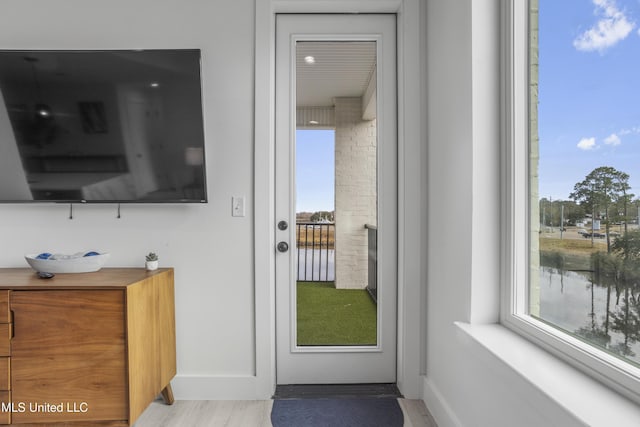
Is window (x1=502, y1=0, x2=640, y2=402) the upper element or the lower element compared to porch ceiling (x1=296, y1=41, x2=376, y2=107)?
lower

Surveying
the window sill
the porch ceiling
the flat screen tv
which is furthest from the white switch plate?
the window sill

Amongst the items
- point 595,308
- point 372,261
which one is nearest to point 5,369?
point 372,261

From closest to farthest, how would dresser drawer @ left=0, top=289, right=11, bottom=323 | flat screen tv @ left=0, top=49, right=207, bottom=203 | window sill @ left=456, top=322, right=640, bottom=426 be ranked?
window sill @ left=456, top=322, right=640, bottom=426 < dresser drawer @ left=0, top=289, right=11, bottom=323 < flat screen tv @ left=0, top=49, right=207, bottom=203

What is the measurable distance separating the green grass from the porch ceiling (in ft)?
3.71

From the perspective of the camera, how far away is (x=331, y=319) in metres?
2.29

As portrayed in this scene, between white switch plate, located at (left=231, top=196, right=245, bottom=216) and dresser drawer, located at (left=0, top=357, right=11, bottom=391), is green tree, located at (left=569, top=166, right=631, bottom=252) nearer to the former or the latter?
white switch plate, located at (left=231, top=196, right=245, bottom=216)

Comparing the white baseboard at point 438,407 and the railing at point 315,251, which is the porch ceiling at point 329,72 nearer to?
the railing at point 315,251

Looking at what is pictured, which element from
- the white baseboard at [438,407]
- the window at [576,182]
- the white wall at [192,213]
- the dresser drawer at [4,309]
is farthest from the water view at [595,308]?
the dresser drawer at [4,309]

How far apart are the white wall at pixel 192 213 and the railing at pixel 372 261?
0.70 meters

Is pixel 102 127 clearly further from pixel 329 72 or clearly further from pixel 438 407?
pixel 438 407

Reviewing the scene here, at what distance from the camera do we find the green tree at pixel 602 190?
1018 mm

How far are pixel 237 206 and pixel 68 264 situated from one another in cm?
86

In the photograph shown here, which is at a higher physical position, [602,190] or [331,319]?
[602,190]

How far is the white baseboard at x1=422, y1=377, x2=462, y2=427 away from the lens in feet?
5.60
